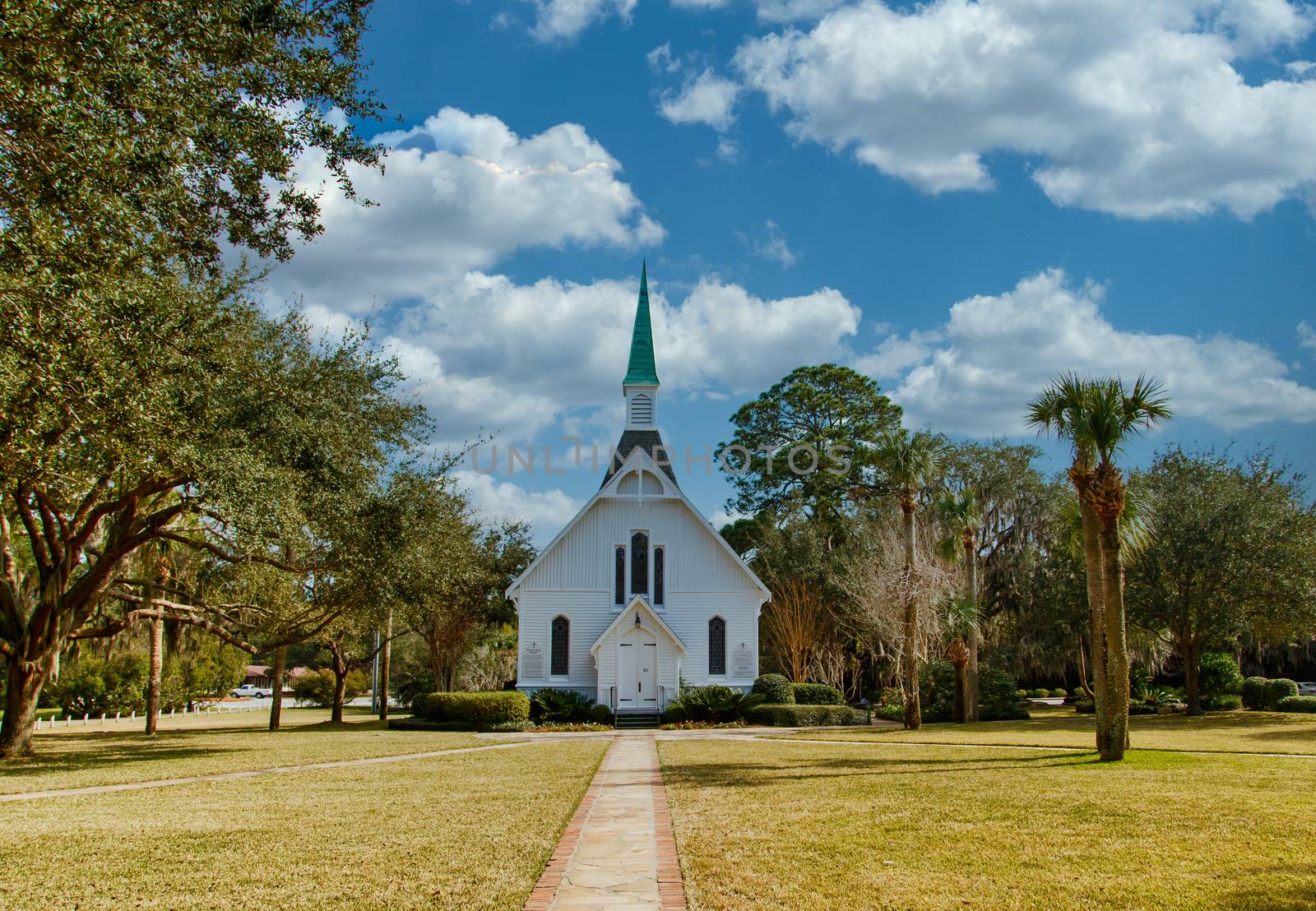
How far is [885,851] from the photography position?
877cm

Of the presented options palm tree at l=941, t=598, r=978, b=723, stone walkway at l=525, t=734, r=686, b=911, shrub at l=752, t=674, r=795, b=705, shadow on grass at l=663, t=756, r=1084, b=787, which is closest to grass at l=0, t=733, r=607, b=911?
stone walkway at l=525, t=734, r=686, b=911

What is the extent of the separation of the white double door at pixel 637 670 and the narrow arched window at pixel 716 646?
235 cm

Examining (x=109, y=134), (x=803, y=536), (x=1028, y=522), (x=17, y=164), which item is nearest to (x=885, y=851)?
(x=109, y=134)

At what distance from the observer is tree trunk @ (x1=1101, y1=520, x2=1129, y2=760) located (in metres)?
16.3

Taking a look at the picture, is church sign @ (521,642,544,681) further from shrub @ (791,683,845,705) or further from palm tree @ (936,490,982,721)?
palm tree @ (936,490,982,721)

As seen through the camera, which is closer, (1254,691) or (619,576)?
(1254,691)

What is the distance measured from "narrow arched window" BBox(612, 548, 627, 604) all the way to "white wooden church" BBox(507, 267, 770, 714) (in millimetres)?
42

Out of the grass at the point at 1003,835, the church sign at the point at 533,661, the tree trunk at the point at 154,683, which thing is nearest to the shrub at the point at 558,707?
the church sign at the point at 533,661

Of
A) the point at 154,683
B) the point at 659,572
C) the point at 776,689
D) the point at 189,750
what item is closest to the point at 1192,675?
the point at 776,689

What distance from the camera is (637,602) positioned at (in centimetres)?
3278

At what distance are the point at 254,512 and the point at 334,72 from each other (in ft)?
26.1

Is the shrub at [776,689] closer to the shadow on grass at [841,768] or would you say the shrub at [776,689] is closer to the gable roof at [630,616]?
the gable roof at [630,616]

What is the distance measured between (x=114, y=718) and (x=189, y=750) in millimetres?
27010

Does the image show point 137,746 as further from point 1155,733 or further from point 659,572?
point 1155,733
